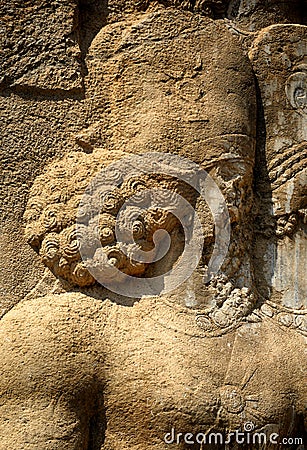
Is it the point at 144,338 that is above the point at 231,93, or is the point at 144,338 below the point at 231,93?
below

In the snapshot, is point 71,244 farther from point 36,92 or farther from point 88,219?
point 36,92

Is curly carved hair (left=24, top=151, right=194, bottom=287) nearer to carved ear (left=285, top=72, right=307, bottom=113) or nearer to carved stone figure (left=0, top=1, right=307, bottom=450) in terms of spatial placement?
carved stone figure (left=0, top=1, right=307, bottom=450)

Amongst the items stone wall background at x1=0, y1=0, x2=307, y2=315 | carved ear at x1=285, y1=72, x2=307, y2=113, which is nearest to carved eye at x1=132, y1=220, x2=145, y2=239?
stone wall background at x1=0, y1=0, x2=307, y2=315

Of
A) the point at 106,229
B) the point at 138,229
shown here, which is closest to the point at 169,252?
the point at 138,229

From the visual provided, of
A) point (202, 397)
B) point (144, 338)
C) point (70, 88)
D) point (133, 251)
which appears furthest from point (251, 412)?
point (70, 88)

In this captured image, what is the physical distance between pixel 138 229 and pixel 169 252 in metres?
0.18

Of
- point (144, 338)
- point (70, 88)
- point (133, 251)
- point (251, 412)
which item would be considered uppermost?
point (70, 88)

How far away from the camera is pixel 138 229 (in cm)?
383

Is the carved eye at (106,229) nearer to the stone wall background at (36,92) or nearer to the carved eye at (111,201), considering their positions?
the carved eye at (111,201)

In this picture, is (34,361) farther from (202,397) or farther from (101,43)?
(101,43)

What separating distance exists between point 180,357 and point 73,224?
661mm

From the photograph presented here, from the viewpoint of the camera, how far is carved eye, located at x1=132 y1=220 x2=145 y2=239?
3822 millimetres

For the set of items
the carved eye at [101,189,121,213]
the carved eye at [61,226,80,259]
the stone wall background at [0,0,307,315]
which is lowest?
the carved eye at [61,226,80,259]

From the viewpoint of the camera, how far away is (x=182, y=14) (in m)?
4.10
